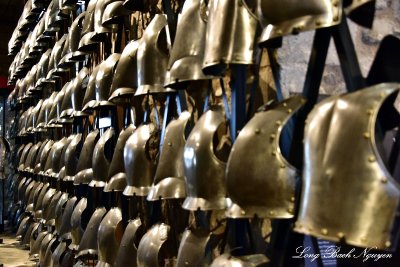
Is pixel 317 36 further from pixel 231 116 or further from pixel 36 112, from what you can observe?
pixel 36 112

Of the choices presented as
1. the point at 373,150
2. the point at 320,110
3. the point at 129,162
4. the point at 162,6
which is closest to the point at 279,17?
the point at 320,110

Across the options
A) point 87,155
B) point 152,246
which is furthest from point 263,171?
point 87,155

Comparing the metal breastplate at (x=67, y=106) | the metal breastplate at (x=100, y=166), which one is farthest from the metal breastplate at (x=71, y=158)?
the metal breastplate at (x=100, y=166)

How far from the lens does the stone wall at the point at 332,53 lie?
1475 millimetres

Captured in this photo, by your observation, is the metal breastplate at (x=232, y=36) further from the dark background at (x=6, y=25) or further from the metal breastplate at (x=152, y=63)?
the dark background at (x=6, y=25)

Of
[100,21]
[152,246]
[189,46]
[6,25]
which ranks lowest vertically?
[152,246]

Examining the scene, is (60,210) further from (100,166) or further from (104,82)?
(104,82)

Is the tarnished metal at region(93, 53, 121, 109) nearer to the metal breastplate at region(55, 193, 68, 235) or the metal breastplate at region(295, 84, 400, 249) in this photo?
the metal breastplate at region(55, 193, 68, 235)

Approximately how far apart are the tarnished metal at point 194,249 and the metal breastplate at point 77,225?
3.97 ft

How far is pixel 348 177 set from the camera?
2.82ft

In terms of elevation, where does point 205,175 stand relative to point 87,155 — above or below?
above

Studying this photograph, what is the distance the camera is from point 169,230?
184cm

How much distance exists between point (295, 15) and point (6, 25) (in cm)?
672

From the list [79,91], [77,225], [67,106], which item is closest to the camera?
[77,225]
